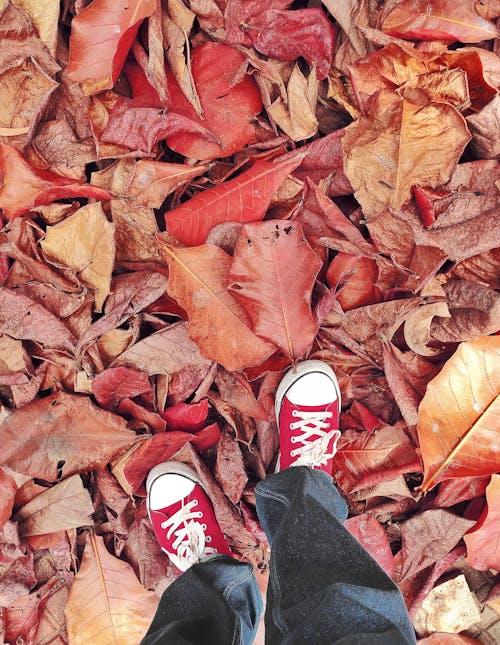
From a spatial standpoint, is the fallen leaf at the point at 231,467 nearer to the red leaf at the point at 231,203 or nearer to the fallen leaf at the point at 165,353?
the fallen leaf at the point at 165,353

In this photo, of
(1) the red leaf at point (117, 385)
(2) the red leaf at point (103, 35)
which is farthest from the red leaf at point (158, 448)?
(2) the red leaf at point (103, 35)

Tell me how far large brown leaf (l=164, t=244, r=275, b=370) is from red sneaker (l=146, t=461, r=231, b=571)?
0.32 meters

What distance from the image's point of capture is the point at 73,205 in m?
1.06

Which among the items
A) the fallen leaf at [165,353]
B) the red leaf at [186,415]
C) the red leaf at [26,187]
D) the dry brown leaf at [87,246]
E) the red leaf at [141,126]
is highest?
the red leaf at [141,126]

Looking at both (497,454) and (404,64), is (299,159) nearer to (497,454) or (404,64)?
(404,64)

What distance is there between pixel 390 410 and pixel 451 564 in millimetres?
378

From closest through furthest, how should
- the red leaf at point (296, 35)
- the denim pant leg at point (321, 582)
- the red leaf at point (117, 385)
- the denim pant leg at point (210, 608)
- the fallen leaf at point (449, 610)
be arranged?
the denim pant leg at point (321, 582) → the denim pant leg at point (210, 608) → the red leaf at point (296, 35) → the red leaf at point (117, 385) → the fallen leaf at point (449, 610)

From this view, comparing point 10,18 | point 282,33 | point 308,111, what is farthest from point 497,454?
point 10,18

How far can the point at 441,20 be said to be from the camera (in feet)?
3.20

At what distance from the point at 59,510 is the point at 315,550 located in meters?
0.59

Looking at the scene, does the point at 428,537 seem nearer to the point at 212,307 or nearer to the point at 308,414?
the point at 308,414

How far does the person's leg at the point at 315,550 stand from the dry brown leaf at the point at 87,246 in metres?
0.43

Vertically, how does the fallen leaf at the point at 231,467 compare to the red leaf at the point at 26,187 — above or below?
below

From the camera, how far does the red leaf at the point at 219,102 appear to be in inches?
40.0
